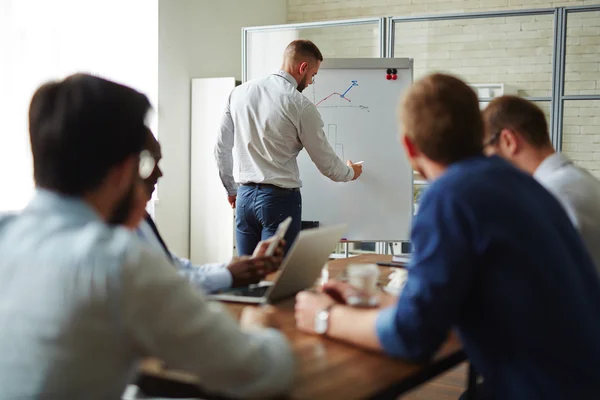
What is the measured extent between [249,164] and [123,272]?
2651 mm

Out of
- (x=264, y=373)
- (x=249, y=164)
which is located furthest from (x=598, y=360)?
(x=249, y=164)

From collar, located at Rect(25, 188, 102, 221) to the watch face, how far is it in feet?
1.93

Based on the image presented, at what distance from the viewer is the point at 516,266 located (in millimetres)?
1227

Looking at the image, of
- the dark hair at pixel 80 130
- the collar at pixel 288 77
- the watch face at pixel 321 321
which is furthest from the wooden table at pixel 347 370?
the collar at pixel 288 77

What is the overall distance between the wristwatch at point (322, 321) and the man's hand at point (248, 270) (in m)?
0.48

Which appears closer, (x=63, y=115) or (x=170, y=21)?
(x=63, y=115)

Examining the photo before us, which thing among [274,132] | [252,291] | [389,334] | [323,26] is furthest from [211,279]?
[323,26]

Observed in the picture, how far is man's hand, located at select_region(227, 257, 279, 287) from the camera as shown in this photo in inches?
74.3

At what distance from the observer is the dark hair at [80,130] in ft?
3.28

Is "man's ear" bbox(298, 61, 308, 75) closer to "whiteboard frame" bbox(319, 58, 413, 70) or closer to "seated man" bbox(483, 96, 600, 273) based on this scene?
"whiteboard frame" bbox(319, 58, 413, 70)

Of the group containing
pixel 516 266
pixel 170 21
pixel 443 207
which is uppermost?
pixel 170 21

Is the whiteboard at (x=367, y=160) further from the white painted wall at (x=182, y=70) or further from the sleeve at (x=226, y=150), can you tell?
the white painted wall at (x=182, y=70)

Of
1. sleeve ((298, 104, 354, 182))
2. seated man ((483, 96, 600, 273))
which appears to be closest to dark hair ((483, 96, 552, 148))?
seated man ((483, 96, 600, 273))

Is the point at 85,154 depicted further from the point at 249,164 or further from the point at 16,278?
the point at 249,164
